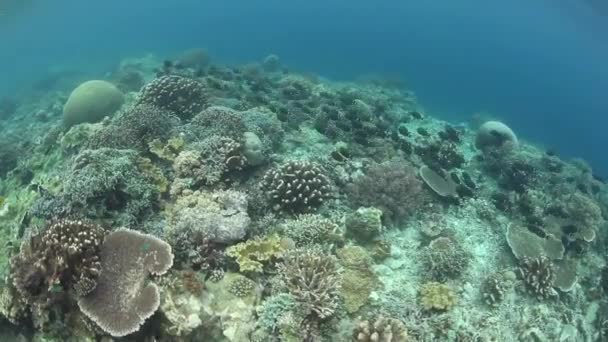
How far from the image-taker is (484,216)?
13773 millimetres

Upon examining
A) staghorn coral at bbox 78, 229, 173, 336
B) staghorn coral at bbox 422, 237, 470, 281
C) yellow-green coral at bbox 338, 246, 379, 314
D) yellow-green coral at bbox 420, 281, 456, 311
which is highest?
staghorn coral at bbox 78, 229, 173, 336

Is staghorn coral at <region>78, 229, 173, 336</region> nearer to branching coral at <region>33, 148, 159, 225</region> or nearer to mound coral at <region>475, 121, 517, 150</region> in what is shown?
branching coral at <region>33, 148, 159, 225</region>

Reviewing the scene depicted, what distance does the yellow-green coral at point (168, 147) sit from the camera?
460 inches

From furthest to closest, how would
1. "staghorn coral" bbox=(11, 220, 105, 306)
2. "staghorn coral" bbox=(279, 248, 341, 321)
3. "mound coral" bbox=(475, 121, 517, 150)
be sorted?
"mound coral" bbox=(475, 121, 517, 150) → "staghorn coral" bbox=(279, 248, 341, 321) → "staghorn coral" bbox=(11, 220, 105, 306)

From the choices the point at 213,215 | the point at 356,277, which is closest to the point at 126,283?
the point at 213,215

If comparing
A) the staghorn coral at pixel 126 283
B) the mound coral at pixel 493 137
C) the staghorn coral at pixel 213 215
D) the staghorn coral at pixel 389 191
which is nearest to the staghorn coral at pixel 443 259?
the staghorn coral at pixel 389 191

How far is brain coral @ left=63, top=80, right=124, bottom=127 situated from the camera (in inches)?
672

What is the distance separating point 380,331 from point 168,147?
7.61 metres

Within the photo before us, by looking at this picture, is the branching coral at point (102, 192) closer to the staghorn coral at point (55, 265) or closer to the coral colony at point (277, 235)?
the coral colony at point (277, 235)

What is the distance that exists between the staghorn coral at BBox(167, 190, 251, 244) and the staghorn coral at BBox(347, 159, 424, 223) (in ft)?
12.1

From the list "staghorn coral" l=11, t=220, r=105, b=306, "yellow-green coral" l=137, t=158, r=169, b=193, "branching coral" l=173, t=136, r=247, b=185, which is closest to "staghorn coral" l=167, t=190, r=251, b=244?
"branching coral" l=173, t=136, r=247, b=185

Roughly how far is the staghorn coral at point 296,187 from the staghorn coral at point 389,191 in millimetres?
1388

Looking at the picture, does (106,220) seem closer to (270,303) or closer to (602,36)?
(270,303)

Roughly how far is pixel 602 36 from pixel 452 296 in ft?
272
